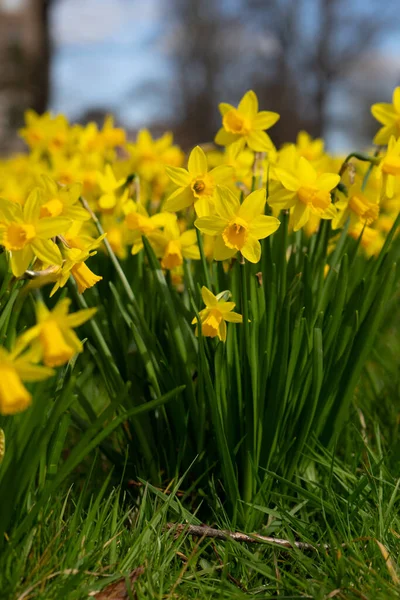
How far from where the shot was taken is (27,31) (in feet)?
32.1

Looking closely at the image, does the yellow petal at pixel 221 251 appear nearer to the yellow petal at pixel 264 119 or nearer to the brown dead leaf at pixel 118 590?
the yellow petal at pixel 264 119

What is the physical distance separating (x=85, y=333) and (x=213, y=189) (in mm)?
663

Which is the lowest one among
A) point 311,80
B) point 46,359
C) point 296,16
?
point 311,80

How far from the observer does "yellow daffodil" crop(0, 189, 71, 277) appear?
123 centimetres

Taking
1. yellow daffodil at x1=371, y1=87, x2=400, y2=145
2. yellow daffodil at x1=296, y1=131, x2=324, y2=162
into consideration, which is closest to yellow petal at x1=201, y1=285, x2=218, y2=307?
yellow daffodil at x1=371, y1=87, x2=400, y2=145

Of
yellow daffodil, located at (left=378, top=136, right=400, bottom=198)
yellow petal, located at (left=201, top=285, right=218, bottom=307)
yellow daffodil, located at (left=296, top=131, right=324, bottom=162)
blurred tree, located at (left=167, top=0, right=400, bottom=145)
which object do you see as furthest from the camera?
blurred tree, located at (left=167, top=0, right=400, bottom=145)

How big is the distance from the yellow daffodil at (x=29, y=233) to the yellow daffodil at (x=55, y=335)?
31 centimetres

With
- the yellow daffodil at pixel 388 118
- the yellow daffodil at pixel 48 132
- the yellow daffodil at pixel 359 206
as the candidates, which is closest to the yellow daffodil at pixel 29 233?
the yellow daffodil at pixel 359 206

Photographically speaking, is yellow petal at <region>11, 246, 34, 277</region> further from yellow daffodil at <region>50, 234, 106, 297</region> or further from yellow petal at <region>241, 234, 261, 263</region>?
yellow petal at <region>241, 234, 261, 263</region>

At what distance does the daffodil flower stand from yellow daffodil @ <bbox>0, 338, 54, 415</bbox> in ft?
2.09

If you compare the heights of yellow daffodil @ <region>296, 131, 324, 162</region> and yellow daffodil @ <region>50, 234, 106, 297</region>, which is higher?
yellow daffodil @ <region>50, 234, 106, 297</region>

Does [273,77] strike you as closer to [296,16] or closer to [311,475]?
[296,16]

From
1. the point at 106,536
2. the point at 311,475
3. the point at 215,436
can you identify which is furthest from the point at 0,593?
the point at 311,475

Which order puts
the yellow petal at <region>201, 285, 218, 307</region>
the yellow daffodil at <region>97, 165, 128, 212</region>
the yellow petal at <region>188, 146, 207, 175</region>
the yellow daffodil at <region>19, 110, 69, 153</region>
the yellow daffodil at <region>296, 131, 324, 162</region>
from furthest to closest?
the yellow daffodil at <region>19, 110, 69, 153</region> < the yellow daffodil at <region>296, 131, 324, 162</region> < the yellow daffodil at <region>97, 165, 128, 212</region> < the yellow petal at <region>188, 146, 207, 175</region> < the yellow petal at <region>201, 285, 218, 307</region>
